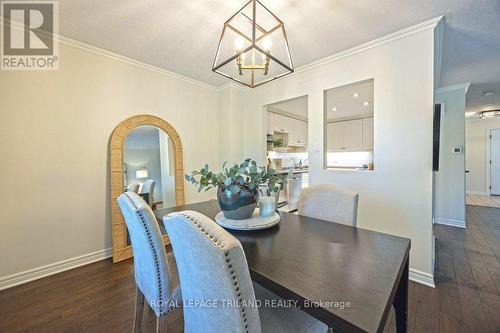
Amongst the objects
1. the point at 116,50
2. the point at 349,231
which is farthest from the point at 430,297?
the point at 116,50

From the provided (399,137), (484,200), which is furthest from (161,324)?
(484,200)

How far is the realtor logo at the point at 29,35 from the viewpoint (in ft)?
5.80

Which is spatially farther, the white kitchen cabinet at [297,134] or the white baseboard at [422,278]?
the white kitchen cabinet at [297,134]

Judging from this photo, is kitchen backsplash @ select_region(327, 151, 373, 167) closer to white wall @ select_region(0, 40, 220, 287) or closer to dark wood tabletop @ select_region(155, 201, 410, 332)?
dark wood tabletop @ select_region(155, 201, 410, 332)

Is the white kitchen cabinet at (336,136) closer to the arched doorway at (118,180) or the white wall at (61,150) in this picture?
the white wall at (61,150)

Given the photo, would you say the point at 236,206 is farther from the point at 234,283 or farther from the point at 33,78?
the point at 33,78

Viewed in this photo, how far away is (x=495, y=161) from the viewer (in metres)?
5.82

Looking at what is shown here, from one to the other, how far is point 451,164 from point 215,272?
4729 millimetres

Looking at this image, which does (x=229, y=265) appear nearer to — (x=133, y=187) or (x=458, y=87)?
(x=133, y=187)

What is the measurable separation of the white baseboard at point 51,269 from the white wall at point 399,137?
9.57ft

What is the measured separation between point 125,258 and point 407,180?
3.17m

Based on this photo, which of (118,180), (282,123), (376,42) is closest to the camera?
(376,42)

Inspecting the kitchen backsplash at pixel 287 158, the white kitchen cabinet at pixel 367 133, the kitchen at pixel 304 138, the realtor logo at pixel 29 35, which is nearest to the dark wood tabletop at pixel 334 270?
the realtor logo at pixel 29 35


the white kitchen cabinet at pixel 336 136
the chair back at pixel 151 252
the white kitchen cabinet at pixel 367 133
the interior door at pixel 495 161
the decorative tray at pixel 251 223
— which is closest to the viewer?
the chair back at pixel 151 252
